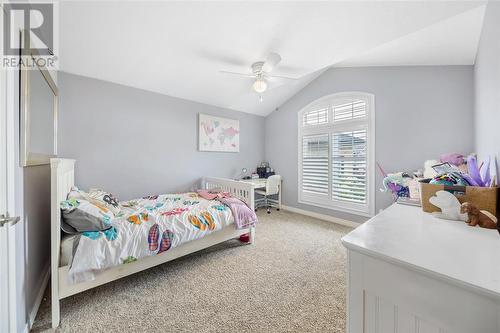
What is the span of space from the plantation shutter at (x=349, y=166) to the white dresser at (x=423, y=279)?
8.32ft

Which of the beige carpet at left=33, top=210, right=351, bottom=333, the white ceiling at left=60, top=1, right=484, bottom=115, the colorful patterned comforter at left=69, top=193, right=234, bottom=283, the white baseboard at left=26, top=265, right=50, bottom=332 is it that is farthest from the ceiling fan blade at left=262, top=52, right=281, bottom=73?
the white baseboard at left=26, top=265, right=50, bottom=332

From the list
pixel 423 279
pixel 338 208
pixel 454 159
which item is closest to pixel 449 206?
pixel 423 279

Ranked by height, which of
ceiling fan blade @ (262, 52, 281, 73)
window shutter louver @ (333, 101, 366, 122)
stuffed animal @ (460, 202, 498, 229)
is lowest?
stuffed animal @ (460, 202, 498, 229)

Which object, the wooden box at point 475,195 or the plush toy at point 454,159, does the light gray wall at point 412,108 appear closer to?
the plush toy at point 454,159

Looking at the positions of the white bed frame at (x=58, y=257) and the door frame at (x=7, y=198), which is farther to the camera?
the white bed frame at (x=58, y=257)

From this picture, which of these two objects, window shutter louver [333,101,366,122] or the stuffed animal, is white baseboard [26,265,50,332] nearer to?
the stuffed animal

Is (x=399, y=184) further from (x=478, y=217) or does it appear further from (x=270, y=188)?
(x=270, y=188)

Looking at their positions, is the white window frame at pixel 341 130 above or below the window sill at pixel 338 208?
above

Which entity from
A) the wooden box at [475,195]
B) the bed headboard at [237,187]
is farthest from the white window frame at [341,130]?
the wooden box at [475,195]

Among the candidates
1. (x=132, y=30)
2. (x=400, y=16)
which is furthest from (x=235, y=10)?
(x=400, y=16)

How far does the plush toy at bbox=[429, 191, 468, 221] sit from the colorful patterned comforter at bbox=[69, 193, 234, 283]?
186 centimetres

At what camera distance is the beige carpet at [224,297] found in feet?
4.57

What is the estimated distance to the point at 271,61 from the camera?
90.4 inches

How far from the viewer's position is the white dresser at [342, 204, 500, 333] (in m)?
0.52
